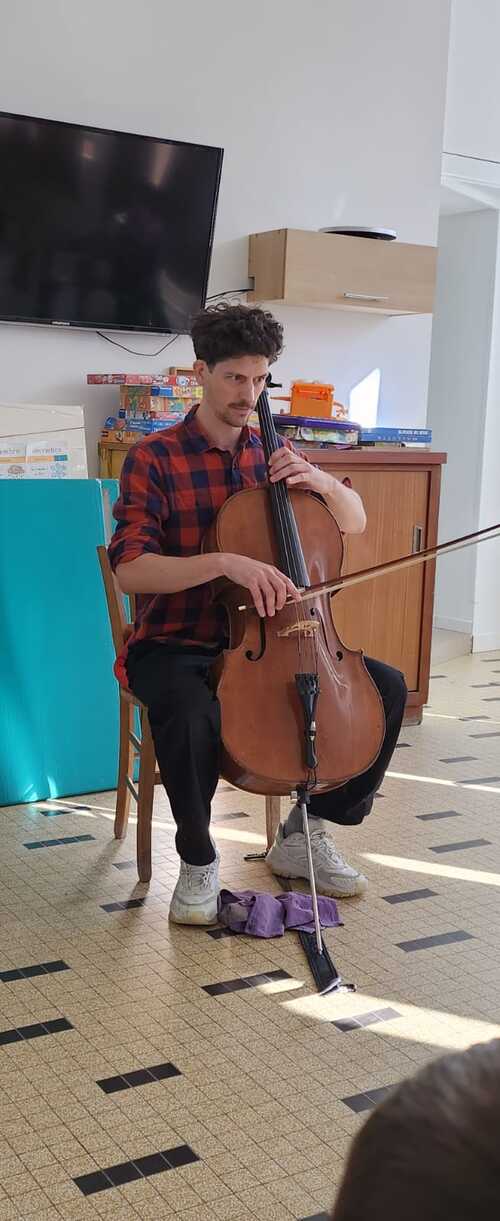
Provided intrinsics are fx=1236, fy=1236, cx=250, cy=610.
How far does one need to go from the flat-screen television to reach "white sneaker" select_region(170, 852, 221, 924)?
190 cm

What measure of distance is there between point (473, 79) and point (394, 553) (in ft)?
7.21

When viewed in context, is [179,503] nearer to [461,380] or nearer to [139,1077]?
[139,1077]

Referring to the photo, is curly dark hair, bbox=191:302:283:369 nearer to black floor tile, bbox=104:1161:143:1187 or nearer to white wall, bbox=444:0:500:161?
black floor tile, bbox=104:1161:143:1187

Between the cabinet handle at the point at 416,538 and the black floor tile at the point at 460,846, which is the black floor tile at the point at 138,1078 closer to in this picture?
the black floor tile at the point at 460,846

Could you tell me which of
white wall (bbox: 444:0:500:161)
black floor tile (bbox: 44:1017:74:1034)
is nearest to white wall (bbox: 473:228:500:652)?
white wall (bbox: 444:0:500:161)

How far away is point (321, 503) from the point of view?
2502 mm

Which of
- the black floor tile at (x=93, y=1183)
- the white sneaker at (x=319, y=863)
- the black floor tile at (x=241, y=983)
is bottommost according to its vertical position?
the black floor tile at (x=93, y=1183)

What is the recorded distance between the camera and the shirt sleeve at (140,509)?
2.46 metres

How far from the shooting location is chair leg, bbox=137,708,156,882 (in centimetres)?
261

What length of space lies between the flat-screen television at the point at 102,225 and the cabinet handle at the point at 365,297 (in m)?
0.57

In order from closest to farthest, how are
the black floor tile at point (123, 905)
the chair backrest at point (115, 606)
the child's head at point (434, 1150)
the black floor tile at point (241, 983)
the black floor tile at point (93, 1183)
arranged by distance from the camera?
the child's head at point (434, 1150)
the black floor tile at point (93, 1183)
the black floor tile at point (241, 983)
the black floor tile at point (123, 905)
the chair backrest at point (115, 606)

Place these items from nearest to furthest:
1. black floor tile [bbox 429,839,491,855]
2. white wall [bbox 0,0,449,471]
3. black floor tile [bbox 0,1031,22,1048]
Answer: black floor tile [bbox 0,1031,22,1048], black floor tile [bbox 429,839,491,855], white wall [bbox 0,0,449,471]

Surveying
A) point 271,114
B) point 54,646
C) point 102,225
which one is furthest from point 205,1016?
point 271,114

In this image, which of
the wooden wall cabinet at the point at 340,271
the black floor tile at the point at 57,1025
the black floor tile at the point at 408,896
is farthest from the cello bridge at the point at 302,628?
the wooden wall cabinet at the point at 340,271
